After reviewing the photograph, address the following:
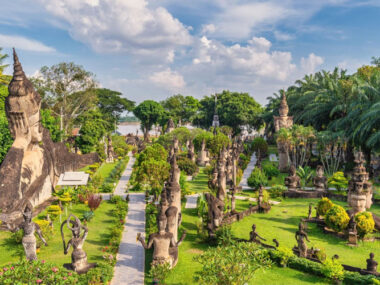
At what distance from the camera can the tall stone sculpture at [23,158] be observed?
17398mm

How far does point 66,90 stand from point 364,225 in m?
40.3

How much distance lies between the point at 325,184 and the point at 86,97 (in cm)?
3489

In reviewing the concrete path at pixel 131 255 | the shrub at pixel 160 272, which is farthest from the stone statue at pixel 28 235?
the shrub at pixel 160 272

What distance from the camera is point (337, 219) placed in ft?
54.3

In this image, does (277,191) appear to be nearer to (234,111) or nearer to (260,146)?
(260,146)

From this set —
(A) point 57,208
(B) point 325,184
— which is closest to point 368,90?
(B) point 325,184

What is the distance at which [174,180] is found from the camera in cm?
1641

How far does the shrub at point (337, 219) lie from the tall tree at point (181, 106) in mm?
59634

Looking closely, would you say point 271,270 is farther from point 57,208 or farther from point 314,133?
point 314,133

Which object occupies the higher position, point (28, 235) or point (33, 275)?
point (33, 275)

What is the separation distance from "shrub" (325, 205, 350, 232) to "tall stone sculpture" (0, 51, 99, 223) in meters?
17.1

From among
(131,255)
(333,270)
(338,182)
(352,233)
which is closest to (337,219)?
(352,233)

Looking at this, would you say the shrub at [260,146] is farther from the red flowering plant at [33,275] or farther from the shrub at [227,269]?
the red flowering plant at [33,275]

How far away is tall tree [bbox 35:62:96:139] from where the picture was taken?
4269 cm
